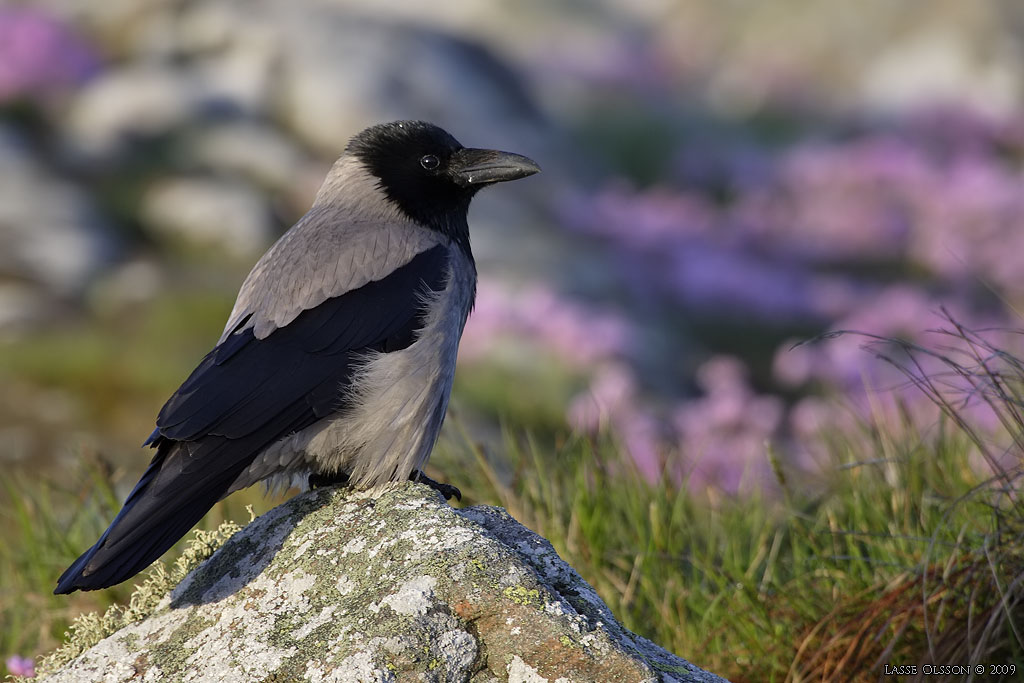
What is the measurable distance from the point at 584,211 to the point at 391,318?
9.76 meters

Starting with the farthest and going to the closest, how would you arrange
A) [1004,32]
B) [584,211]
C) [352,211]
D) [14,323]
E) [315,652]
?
1. [1004,32]
2. [584,211]
3. [14,323]
4. [352,211]
5. [315,652]

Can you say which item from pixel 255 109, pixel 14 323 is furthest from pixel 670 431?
pixel 255 109

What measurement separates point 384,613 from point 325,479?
101 cm

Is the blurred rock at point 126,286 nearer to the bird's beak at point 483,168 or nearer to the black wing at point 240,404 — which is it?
the bird's beak at point 483,168

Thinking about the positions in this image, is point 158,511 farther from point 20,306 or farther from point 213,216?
point 213,216

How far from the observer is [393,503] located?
3.18 metres

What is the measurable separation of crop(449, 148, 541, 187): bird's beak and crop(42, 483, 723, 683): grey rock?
1.42 m

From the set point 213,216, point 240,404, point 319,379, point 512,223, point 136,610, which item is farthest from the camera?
point 512,223

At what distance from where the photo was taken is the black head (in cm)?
423

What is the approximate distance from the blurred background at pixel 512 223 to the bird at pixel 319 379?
88.0 inches

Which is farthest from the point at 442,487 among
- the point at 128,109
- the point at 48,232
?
the point at 128,109

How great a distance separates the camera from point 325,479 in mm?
3740

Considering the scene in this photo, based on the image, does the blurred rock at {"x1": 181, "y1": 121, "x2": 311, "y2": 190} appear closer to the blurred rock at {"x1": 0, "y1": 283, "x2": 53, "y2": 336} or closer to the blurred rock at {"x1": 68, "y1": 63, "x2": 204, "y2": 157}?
the blurred rock at {"x1": 68, "y1": 63, "x2": 204, "y2": 157}

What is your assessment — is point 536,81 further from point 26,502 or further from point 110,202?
point 26,502
